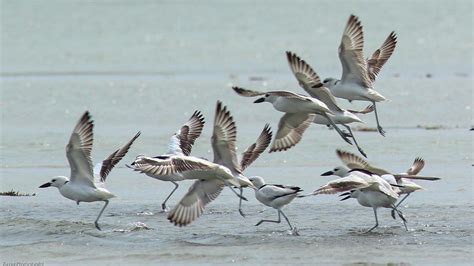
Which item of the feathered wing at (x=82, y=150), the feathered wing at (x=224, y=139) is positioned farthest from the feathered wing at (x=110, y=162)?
the feathered wing at (x=224, y=139)

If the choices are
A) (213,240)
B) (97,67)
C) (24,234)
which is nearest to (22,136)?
(24,234)

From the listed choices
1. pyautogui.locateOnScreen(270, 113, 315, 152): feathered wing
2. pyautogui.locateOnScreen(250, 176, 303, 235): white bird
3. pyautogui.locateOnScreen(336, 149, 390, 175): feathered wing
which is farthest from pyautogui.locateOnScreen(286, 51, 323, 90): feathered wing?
pyautogui.locateOnScreen(250, 176, 303, 235): white bird

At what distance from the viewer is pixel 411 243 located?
1270cm

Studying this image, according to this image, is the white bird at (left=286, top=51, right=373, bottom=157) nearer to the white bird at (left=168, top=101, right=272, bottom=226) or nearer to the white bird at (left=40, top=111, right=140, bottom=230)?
the white bird at (left=168, top=101, right=272, bottom=226)

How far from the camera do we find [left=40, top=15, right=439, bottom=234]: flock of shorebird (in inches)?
524

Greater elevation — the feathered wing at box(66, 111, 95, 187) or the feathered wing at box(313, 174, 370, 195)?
the feathered wing at box(66, 111, 95, 187)

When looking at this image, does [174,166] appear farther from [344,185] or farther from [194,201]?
[344,185]

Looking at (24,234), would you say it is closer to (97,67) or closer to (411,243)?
(411,243)

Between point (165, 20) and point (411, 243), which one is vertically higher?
point (165, 20)

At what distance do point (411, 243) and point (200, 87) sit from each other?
53.7ft

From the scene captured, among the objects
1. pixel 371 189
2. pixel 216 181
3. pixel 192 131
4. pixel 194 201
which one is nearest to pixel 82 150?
pixel 194 201

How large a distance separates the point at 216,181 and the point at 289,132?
105 inches

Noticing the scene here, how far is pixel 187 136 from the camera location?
1584 cm

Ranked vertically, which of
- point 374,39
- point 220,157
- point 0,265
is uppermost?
point 374,39
